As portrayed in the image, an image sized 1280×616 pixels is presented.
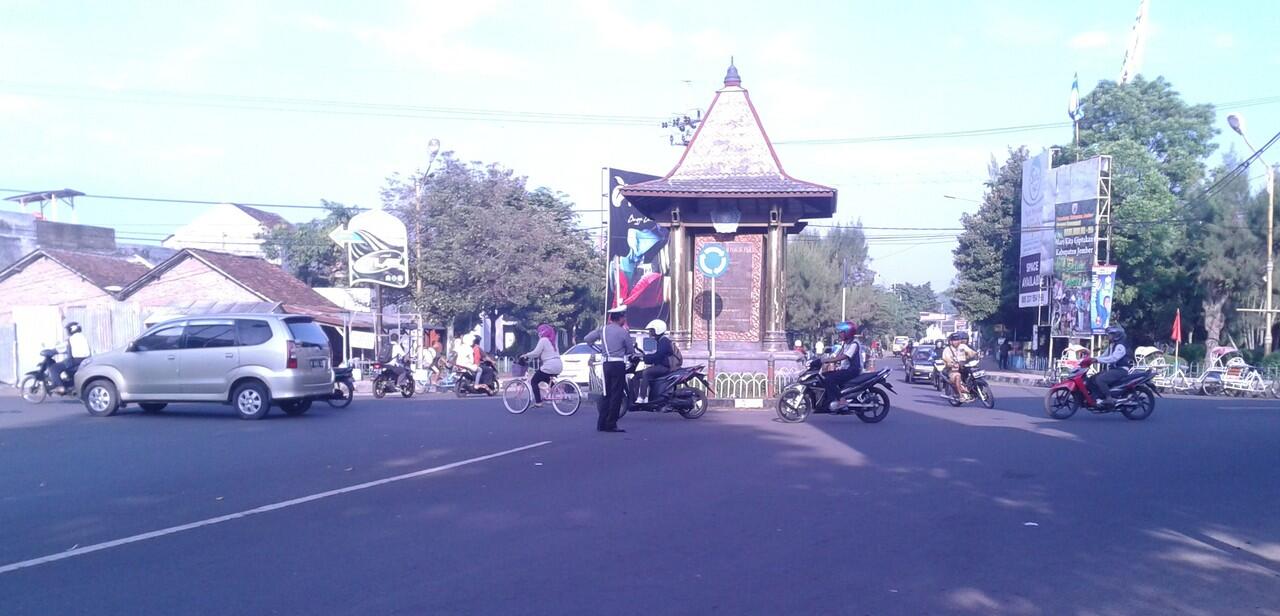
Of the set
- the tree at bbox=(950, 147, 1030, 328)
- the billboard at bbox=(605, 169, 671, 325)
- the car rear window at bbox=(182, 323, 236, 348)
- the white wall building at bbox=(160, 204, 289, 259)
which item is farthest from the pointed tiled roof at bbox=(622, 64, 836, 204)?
the white wall building at bbox=(160, 204, 289, 259)

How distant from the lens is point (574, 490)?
8.74m

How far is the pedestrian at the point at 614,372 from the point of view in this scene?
45.4 feet

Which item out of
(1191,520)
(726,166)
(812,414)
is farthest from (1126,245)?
(1191,520)

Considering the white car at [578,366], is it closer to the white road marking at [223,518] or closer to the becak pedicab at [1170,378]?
the white road marking at [223,518]

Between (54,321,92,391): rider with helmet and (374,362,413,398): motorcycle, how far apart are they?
6.72 meters

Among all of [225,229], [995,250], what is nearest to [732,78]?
[995,250]

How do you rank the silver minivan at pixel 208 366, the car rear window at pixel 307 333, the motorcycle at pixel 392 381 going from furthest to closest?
the motorcycle at pixel 392 381
the car rear window at pixel 307 333
the silver minivan at pixel 208 366

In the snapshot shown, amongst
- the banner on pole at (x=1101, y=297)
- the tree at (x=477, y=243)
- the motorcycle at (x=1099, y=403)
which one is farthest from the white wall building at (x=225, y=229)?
the motorcycle at (x=1099, y=403)

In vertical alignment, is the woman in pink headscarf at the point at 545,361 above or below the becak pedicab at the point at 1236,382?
above

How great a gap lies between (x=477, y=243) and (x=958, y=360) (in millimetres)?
20888

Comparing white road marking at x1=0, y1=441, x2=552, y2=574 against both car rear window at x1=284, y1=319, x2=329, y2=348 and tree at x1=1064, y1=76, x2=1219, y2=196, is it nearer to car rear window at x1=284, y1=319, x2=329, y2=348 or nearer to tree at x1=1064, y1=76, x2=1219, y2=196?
car rear window at x1=284, y1=319, x2=329, y2=348

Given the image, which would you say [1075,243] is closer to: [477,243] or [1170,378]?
[1170,378]

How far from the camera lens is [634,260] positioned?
39.8m

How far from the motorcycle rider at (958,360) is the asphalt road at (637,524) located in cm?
673
